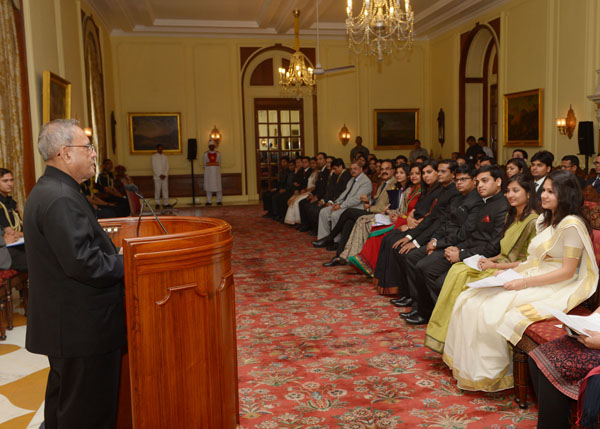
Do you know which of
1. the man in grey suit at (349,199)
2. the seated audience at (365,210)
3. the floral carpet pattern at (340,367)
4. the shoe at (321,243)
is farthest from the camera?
the shoe at (321,243)

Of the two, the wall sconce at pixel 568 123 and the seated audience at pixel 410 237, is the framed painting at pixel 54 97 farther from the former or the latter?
the wall sconce at pixel 568 123

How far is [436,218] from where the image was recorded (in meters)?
5.59

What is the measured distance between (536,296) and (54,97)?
6652 millimetres

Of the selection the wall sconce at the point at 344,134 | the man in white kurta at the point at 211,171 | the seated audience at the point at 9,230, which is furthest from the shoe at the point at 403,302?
the wall sconce at the point at 344,134

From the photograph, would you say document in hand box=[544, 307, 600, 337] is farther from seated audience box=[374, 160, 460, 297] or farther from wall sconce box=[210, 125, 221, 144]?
wall sconce box=[210, 125, 221, 144]

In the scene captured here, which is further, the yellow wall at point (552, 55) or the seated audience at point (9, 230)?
the yellow wall at point (552, 55)

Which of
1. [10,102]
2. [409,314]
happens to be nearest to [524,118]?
[409,314]

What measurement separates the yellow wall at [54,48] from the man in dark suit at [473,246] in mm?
5022

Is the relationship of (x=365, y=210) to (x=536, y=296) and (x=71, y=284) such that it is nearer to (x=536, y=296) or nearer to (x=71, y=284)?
(x=536, y=296)

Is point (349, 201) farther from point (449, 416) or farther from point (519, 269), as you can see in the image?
point (449, 416)

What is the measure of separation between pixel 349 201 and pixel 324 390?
5.18 meters

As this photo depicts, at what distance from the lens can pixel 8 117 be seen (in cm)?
594

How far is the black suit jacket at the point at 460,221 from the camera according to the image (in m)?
4.89

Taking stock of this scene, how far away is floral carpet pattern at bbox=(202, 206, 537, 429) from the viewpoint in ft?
10.6
